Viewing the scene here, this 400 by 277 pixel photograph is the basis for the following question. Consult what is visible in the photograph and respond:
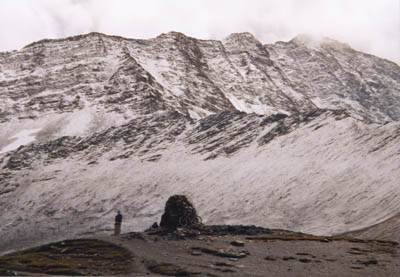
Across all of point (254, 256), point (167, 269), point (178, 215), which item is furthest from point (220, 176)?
point (167, 269)

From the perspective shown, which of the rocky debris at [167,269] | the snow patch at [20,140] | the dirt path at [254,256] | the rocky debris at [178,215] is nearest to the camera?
the rocky debris at [167,269]

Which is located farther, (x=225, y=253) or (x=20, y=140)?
(x=20, y=140)

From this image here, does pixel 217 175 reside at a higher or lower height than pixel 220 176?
higher

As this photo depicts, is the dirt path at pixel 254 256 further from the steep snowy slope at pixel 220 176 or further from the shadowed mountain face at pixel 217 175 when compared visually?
the steep snowy slope at pixel 220 176

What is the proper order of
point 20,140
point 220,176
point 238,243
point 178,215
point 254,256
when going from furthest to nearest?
point 20,140 < point 220,176 < point 178,215 < point 238,243 < point 254,256

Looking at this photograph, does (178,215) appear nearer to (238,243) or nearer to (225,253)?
(238,243)

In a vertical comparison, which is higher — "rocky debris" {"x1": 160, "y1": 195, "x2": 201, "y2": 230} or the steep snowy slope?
the steep snowy slope

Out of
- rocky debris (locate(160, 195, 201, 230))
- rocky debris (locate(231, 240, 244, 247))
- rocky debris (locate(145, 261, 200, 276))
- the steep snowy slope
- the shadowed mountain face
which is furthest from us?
the shadowed mountain face

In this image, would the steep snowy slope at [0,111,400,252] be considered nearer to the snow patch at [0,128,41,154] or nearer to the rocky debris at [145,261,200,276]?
the snow patch at [0,128,41,154]

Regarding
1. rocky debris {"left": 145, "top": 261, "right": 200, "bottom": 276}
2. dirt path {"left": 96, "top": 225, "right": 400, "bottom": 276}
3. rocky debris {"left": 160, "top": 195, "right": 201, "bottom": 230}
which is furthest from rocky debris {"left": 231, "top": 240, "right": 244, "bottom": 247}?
rocky debris {"left": 160, "top": 195, "right": 201, "bottom": 230}

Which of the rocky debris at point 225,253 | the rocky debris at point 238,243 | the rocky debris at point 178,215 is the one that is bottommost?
the rocky debris at point 225,253

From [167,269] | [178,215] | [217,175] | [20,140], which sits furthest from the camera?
[20,140]

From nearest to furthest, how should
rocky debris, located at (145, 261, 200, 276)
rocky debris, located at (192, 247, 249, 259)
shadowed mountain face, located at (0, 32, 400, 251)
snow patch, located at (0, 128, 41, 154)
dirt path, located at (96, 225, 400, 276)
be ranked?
rocky debris, located at (145, 261, 200, 276), dirt path, located at (96, 225, 400, 276), rocky debris, located at (192, 247, 249, 259), shadowed mountain face, located at (0, 32, 400, 251), snow patch, located at (0, 128, 41, 154)

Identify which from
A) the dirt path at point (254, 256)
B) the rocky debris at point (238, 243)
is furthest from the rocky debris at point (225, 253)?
the rocky debris at point (238, 243)
